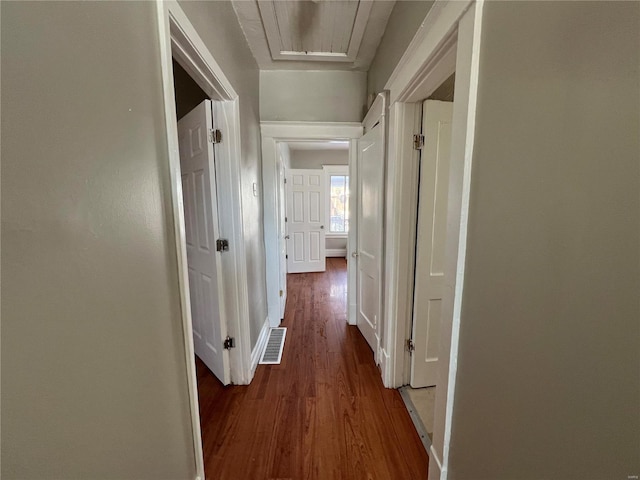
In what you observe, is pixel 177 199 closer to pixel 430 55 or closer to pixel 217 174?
pixel 217 174

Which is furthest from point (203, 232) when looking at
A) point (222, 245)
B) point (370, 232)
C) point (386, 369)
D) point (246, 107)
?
point (386, 369)

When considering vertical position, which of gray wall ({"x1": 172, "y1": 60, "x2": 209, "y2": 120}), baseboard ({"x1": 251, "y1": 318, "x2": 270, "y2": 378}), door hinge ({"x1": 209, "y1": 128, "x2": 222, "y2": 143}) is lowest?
baseboard ({"x1": 251, "y1": 318, "x2": 270, "y2": 378})

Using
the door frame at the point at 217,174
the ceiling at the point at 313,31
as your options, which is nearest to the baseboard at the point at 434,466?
the door frame at the point at 217,174

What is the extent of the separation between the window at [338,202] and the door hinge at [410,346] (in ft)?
13.8

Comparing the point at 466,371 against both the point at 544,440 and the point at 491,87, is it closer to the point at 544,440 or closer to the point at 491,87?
the point at 544,440

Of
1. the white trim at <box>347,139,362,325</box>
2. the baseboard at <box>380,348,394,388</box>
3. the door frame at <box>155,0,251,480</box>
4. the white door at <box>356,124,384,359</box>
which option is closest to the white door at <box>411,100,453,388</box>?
the baseboard at <box>380,348,394,388</box>

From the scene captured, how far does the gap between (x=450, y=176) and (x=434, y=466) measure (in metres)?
1.27

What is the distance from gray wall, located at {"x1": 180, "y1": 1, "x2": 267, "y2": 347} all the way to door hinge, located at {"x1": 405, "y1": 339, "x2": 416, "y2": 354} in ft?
3.89

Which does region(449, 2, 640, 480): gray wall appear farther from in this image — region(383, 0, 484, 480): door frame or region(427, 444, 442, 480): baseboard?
region(427, 444, 442, 480): baseboard

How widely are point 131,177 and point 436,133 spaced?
5.20 ft

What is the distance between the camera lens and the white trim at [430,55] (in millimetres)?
924

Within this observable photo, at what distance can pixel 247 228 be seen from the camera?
1896 mm

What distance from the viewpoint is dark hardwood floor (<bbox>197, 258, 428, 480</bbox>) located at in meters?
1.28

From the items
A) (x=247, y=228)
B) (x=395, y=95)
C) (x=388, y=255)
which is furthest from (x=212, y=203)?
(x=395, y=95)
